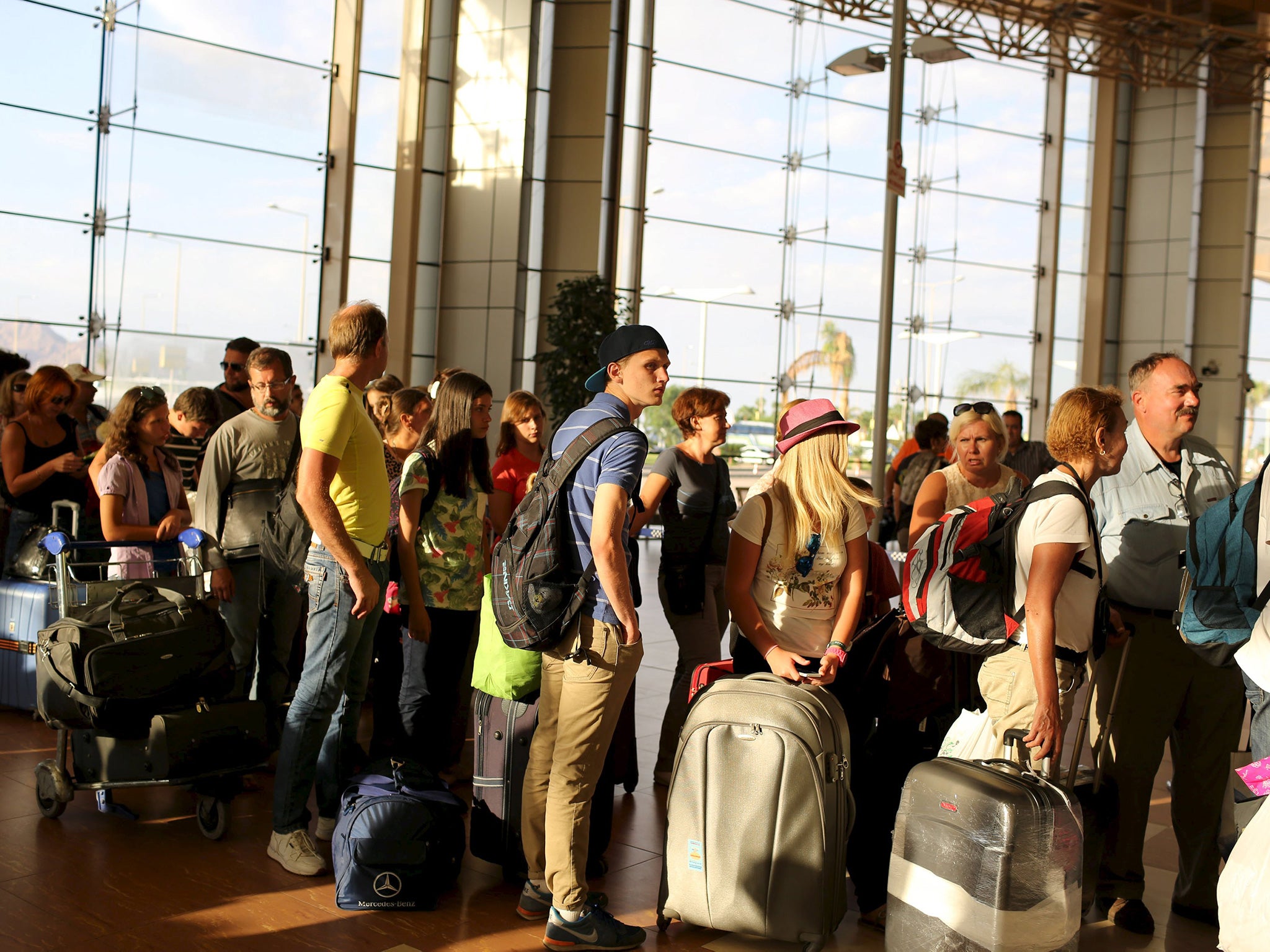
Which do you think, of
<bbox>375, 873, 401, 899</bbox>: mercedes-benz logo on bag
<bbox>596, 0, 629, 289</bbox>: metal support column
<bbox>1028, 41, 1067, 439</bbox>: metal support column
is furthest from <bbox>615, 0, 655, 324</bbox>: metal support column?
<bbox>375, 873, 401, 899</bbox>: mercedes-benz logo on bag

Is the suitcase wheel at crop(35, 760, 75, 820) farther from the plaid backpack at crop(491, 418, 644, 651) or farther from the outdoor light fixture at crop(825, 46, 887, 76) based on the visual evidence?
the outdoor light fixture at crop(825, 46, 887, 76)

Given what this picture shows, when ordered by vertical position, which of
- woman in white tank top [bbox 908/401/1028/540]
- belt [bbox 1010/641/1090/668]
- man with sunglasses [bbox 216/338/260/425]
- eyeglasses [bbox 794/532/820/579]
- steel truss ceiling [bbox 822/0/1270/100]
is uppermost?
steel truss ceiling [bbox 822/0/1270/100]

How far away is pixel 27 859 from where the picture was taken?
3426 millimetres

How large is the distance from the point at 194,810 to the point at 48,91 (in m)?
9.69

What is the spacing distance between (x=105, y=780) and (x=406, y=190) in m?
11.1

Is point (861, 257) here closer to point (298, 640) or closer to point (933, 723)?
point (298, 640)

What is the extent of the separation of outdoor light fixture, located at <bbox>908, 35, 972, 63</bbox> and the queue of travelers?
5.64m

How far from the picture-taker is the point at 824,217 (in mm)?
17719

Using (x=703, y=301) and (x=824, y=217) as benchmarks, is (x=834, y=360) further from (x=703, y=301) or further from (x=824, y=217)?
(x=703, y=301)

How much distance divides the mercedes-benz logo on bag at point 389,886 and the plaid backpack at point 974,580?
165 cm

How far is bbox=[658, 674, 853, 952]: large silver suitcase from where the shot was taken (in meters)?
2.89

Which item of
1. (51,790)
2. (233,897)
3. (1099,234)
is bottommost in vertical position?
(233,897)

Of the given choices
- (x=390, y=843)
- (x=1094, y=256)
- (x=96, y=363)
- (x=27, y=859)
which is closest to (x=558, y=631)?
(x=390, y=843)

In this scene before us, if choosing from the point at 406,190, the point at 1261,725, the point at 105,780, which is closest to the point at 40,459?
the point at 105,780
